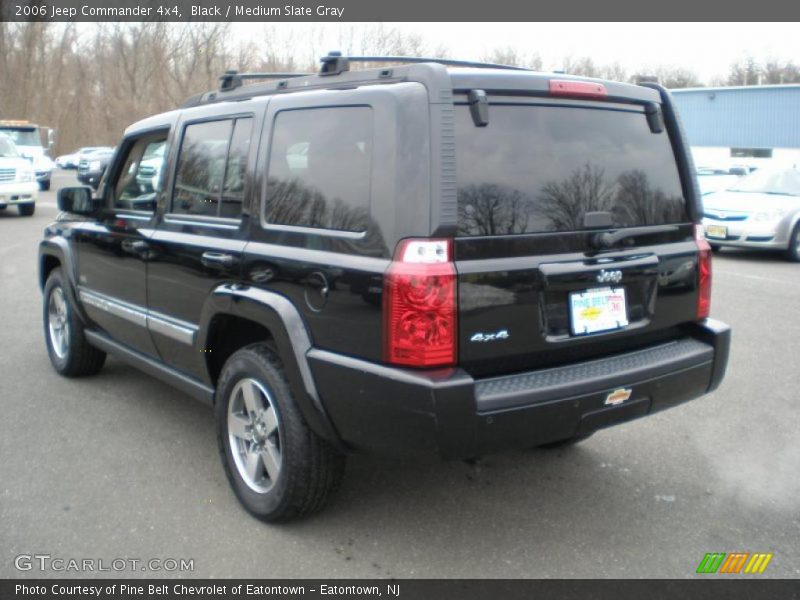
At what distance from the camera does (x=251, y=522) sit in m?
3.54

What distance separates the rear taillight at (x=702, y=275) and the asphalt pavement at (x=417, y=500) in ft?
3.16

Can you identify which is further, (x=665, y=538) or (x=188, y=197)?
(x=188, y=197)

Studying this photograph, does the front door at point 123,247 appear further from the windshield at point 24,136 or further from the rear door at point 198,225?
the windshield at point 24,136

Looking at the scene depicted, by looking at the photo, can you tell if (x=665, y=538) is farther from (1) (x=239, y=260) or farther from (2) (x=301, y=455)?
(1) (x=239, y=260)

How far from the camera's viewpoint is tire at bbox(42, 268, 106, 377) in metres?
5.46

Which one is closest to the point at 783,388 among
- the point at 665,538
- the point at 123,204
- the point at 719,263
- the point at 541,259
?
the point at 665,538

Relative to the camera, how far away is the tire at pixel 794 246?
39.0ft

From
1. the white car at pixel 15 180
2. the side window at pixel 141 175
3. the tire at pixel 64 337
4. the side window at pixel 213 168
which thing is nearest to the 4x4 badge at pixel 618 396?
the side window at pixel 213 168

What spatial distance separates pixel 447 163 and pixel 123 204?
109 inches

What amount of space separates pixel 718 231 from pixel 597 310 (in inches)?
382

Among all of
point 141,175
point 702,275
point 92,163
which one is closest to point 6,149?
point 141,175

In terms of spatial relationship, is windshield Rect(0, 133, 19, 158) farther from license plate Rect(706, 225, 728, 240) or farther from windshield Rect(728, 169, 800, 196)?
windshield Rect(728, 169, 800, 196)

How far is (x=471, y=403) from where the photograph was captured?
9.20 ft

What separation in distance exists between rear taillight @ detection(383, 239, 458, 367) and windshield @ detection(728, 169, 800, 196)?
1148 cm
